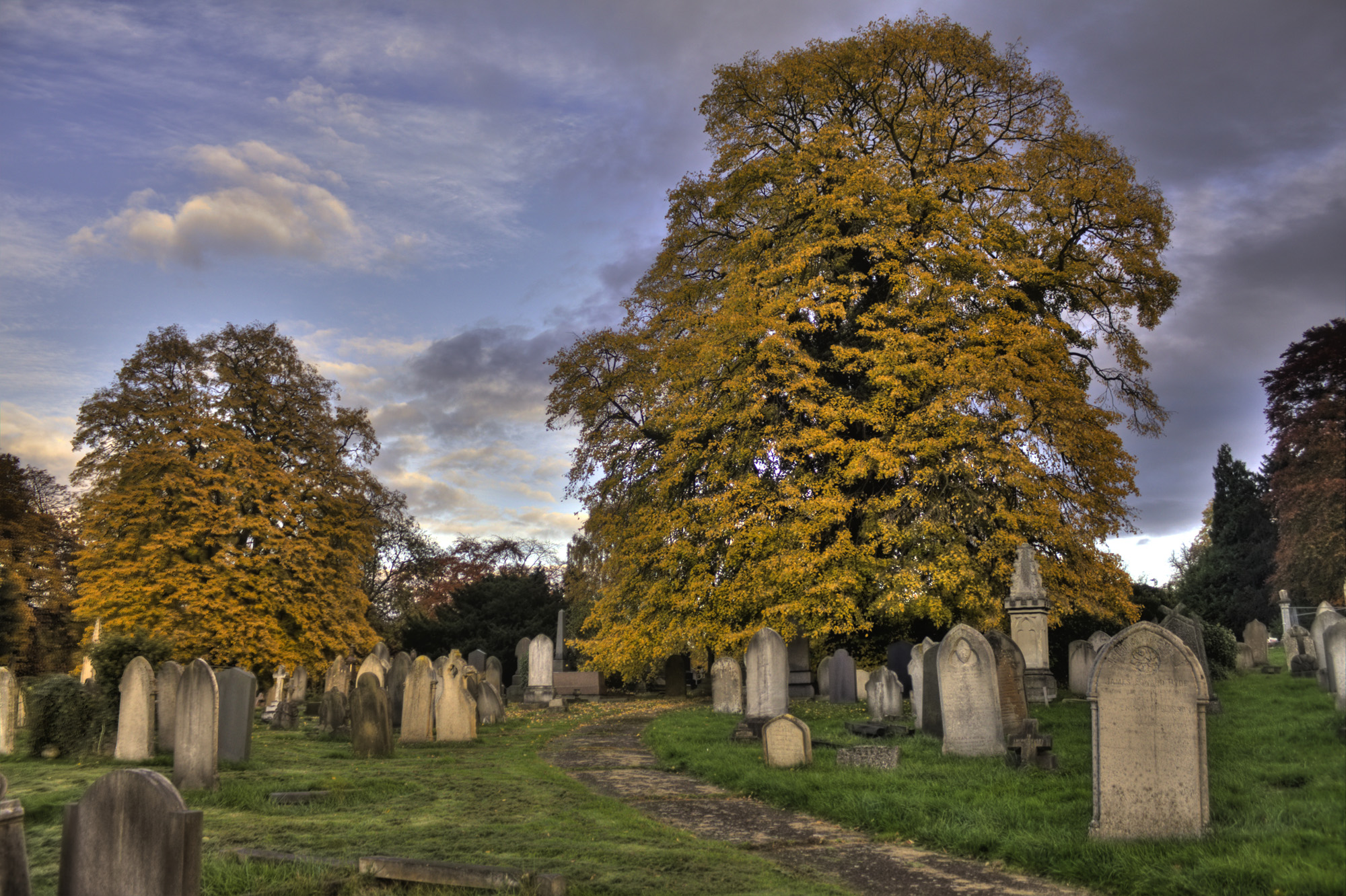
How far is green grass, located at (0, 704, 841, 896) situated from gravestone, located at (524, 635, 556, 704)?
1323 cm

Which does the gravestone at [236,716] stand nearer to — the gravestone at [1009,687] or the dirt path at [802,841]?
the dirt path at [802,841]

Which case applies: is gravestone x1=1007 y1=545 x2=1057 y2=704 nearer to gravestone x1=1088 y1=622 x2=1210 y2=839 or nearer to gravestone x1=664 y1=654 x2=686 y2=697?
gravestone x1=1088 y1=622 x2=1210 y2=839

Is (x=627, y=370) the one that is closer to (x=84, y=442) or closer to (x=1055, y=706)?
(x=1055, y=706)

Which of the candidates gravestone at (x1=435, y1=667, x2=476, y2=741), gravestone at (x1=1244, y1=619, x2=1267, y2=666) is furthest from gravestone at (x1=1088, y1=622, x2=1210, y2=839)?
gravestone at (x1=1244, y1=619, x2=1267, y2=666)

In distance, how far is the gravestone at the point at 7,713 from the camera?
12523 mm

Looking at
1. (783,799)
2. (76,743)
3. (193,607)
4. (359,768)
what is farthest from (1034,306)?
(193,607)

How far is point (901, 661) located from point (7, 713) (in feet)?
51.5

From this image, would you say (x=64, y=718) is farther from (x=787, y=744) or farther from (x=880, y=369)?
(x=880, y=369)

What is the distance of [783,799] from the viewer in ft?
28.7

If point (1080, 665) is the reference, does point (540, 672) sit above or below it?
below

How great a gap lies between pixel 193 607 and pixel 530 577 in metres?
17.9

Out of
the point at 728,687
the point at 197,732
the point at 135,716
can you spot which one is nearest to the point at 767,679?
the point at 728,687

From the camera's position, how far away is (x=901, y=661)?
1862 centimetres

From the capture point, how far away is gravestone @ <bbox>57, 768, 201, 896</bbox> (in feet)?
14.2
